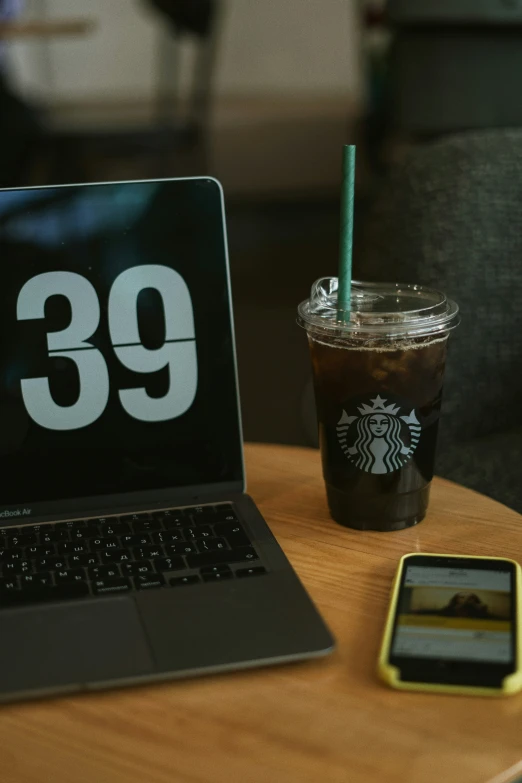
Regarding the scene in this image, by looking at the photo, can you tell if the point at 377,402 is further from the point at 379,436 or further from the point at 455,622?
the point at 455,622

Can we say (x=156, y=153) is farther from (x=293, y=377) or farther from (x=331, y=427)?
(x=331, y=427)

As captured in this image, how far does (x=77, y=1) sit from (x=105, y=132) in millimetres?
2337

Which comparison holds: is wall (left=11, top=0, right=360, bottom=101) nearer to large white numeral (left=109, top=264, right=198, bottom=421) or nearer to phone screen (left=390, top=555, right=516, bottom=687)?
large white numeral (left=109, top=264, right=198, bottom=421)

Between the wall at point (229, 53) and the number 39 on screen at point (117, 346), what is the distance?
576 cm

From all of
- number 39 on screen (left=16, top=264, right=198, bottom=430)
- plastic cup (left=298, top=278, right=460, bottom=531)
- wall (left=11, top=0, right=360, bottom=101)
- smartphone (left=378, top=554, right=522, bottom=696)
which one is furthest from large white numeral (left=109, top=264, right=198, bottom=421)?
wall (left=11, top=0, right=360, bottom=101)

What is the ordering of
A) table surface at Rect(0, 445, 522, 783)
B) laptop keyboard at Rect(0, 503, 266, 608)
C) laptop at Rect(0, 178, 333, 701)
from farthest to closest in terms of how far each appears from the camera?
laptop at Rect(0, 178, 333, 701)
laptop keyboard at Rect(0, 503, 266, 608)
table surface at Rect(0, 445, 522, 783)

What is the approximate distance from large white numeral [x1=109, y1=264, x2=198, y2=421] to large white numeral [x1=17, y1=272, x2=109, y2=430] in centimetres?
2

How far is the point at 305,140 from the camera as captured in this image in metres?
5.45

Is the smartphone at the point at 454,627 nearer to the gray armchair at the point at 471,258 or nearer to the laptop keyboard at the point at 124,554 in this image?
the laptop keyboard at the point at 124,554

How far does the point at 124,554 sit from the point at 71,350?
174 mm

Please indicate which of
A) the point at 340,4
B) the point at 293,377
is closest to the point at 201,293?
the point at 293,377

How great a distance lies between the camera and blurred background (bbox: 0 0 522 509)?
1059 millimetres

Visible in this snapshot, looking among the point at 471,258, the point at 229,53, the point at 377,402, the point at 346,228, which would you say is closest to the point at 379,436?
the point at 377,402

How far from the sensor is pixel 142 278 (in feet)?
2.31
